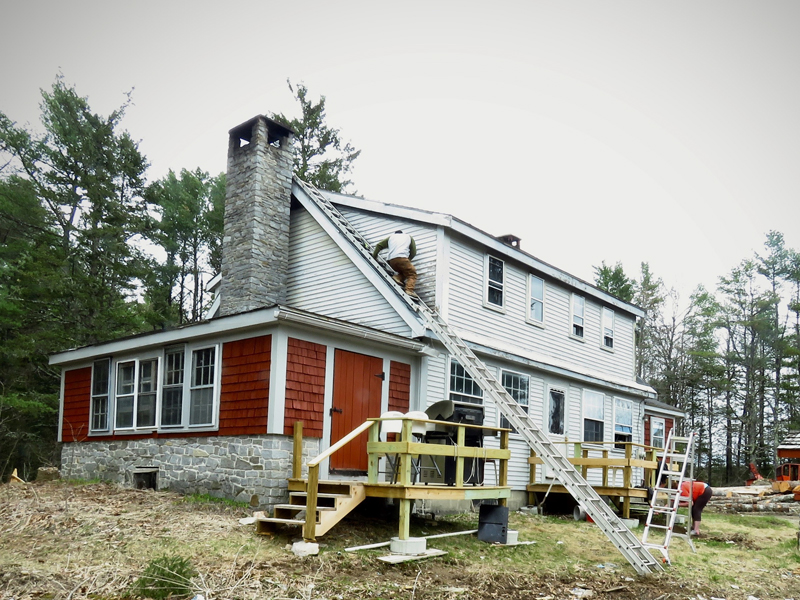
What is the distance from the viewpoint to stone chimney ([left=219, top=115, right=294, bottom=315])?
15.1 meters

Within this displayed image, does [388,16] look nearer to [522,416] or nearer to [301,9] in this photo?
[301,9]

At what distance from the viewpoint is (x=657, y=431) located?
24250mm

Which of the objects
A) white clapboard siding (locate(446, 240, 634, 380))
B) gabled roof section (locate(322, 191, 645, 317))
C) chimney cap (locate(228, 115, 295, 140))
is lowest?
white clapboard siding (locate(446, 240, 634, 380))

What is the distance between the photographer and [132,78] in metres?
29.0

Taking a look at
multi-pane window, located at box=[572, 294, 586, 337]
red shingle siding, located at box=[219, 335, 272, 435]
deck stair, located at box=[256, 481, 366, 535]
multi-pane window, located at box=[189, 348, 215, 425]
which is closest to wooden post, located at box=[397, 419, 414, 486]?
deck stair, located at box=[256, 481, 366, 535]

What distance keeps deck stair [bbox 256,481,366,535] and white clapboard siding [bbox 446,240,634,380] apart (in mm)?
5378

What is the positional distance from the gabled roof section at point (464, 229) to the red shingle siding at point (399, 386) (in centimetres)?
313

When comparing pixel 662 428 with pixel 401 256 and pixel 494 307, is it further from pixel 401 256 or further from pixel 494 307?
pixel 401 256

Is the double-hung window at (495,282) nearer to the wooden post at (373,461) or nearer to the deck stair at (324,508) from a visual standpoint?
the wooden post at (373,461)

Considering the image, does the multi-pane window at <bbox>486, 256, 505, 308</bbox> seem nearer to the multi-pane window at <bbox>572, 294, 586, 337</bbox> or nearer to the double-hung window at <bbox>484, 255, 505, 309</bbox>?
the double-hung window at <bbox>484, 255, 505, 309</bbox>

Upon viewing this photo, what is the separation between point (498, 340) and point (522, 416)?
5.12m

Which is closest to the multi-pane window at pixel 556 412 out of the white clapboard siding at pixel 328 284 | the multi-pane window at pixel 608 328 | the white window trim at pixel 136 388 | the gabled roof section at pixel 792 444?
the multi-pane window at pixel 608 328

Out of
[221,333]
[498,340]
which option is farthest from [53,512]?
[498,340]

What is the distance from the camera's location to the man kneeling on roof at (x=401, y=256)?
14367mm
